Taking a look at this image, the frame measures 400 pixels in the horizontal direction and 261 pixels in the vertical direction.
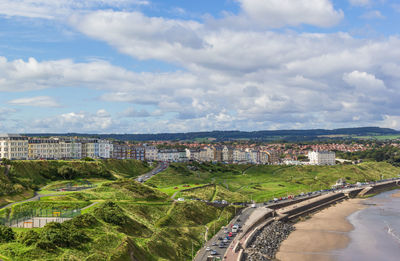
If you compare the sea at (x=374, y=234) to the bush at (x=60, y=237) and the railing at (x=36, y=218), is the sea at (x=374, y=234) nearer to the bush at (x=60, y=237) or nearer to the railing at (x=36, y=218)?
the bush at (x=60, y=237)

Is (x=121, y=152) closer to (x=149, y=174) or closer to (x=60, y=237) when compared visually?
(x=149, y=174)

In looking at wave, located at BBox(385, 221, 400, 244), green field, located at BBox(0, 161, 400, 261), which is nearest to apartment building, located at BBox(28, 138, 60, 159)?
green field, located at BBox(0, 161, 400, 261)

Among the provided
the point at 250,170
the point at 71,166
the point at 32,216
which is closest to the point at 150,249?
the point at 32,216

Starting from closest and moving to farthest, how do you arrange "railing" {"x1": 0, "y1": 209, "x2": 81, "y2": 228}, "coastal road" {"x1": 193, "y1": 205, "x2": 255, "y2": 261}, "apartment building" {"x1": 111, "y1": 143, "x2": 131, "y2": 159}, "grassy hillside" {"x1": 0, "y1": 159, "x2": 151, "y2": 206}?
"railing" {"x1": 0, "y1": 209, "x2": 81, "y2": 228}, "coastal road" {"x1": 193, "y1": 205, "x2": 255, "y2": 261}, "grassy hillside" {"x1": 0, "y1": 159, "x2": 151, "y2": 206}, "apartment building" {"x1": 111, "y1": 143, "x2": 131, "y2": 159}

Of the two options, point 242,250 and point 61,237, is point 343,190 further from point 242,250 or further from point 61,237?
Result: point 61,237

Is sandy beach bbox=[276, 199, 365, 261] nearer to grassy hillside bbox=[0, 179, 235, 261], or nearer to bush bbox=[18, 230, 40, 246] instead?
grassy hillside bbox=[0, 179, 235, 261]

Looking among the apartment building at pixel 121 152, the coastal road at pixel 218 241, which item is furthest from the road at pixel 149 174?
the coastal road at pixel 218 241
